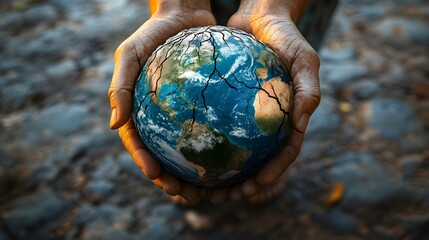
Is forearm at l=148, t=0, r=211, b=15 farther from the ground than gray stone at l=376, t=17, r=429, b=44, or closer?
farther from the ground

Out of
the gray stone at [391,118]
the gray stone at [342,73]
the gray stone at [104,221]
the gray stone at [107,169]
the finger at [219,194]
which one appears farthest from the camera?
the gray stone at [342,73]

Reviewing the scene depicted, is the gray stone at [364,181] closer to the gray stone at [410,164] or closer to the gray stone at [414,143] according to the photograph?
the gray stone at [410,164]

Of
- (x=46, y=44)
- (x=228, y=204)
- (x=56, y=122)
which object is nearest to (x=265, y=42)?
(x=228, y=204)

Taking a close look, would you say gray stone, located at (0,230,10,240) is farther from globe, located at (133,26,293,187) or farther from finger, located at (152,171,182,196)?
globe, located at (133,26,293,187)

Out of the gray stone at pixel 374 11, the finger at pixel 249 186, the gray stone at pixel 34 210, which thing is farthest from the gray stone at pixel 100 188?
the gray stone at pixel 374 11

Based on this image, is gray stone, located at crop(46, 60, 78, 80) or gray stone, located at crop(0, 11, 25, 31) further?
gray stone, located at crop(0, 11, 25, 31)

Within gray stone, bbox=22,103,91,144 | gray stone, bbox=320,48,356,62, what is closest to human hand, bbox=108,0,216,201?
gray stone, bbox=22,103,91,144
